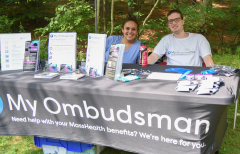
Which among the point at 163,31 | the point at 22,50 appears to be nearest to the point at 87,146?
→ the point at 22,50

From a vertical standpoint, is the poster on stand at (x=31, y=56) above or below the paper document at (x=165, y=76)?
above

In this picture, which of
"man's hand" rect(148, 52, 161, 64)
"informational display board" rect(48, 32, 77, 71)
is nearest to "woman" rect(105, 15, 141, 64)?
"man's hand" rect(148, 52, 161, 64)

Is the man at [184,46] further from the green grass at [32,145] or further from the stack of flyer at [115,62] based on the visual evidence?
the stack of flyer at [115,62]

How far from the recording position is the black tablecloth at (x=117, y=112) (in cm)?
143

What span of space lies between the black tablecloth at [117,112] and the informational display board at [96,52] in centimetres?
11

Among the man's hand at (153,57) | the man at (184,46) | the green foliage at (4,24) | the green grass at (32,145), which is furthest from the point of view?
the green foliage at (4,24)

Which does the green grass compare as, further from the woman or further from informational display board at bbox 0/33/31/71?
the woman

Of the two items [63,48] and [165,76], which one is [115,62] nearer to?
[165,76]

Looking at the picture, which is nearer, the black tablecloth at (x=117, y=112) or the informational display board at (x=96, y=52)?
the black tablecloth at (x=117, y=112)

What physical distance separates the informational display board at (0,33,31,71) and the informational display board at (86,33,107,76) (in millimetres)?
705

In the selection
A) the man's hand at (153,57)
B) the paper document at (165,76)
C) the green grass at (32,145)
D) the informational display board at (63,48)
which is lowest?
the green grass at (32,145)

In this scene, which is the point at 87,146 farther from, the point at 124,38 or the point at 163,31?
the point at 163,31

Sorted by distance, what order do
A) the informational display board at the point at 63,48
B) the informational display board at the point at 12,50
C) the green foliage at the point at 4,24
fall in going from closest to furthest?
the informational display board at the point at 63,48
the informational display board at the point at 12,50
the green foliage at the point at 4,24

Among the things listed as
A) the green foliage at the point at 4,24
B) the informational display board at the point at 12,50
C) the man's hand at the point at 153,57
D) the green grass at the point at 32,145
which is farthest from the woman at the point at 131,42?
the green foliage at the point at 4,24
